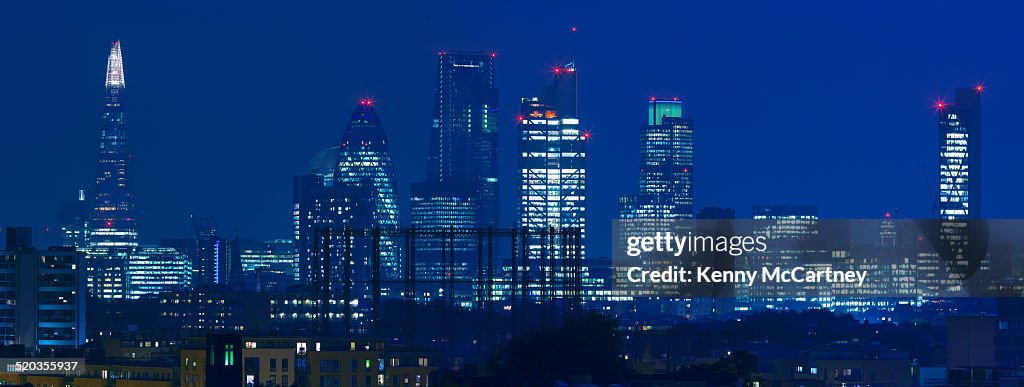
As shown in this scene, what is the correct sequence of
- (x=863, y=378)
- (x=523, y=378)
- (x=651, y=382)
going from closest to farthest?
(x=651, y=382) < (x=523, y=378) < (x=863, y=378)

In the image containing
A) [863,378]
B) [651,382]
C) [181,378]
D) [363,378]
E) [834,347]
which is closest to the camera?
[651,382]

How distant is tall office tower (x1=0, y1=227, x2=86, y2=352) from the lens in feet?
485

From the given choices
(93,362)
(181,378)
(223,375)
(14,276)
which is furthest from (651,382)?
(14,276)

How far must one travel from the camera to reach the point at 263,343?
343 ft

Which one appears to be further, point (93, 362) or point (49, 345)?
point (49, 345)

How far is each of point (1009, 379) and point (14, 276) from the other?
249ft

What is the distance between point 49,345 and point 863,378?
4367 cm

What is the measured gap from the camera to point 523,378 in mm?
86875

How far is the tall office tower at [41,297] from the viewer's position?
5822 inches

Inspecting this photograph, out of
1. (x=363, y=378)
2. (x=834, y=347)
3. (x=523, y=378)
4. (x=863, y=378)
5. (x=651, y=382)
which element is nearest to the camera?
(x=651, y=382)

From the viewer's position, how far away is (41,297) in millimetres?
151375

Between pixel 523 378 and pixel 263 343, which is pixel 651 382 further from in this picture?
pixel 263 343

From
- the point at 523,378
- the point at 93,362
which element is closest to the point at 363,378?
the point at 93,362

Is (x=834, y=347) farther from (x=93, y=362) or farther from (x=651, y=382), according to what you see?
(x=651, y=382)
